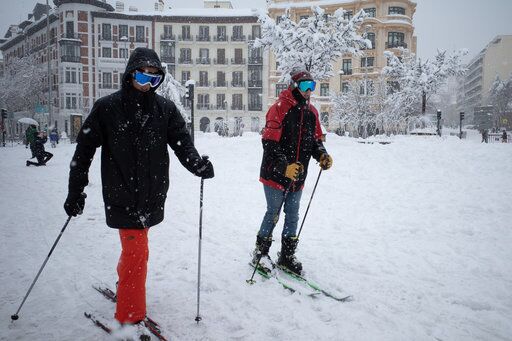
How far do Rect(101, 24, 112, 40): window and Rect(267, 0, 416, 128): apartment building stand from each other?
24.2 meters

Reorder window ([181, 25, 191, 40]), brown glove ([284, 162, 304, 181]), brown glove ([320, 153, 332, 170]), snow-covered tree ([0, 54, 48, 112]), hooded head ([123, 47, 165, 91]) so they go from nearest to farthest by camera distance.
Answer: hooded head ([123, 47, 165, 91]) < brown glove ([284, 162, 304, 181]) < brown glove ([320, 153, 332, 170]) < snow-covered tree ([0, 54, 48, 112]) < window ([181, 25, 191, 40])

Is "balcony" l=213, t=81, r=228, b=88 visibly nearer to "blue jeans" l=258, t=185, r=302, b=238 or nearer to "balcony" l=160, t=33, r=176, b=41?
"balcony" l=160, t=33, r=176, b=41

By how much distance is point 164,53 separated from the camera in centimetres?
5359

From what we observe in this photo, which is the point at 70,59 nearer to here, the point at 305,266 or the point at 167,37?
the point at 167,37

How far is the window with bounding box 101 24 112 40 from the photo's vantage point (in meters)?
50.8

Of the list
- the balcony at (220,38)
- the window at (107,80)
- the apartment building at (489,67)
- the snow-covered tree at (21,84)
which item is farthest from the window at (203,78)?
the apartment building at (489,67)

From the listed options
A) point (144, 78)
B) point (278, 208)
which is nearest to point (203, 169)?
point (144, 78)

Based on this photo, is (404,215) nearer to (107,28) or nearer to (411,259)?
(411,259)

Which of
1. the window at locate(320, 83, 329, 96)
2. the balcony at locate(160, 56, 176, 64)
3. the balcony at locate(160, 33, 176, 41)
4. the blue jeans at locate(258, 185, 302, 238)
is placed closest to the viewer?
the blue jeans at locate(258, 185, 302, 238)

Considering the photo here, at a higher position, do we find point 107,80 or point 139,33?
point 139,33

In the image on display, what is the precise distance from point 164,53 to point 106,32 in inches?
338

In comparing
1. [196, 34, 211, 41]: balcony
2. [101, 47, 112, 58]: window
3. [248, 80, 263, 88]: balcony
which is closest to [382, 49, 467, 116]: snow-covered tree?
[248, 80, 263, 88]: balcony

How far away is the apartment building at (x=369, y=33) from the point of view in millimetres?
49344

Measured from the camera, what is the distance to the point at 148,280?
369 cm
